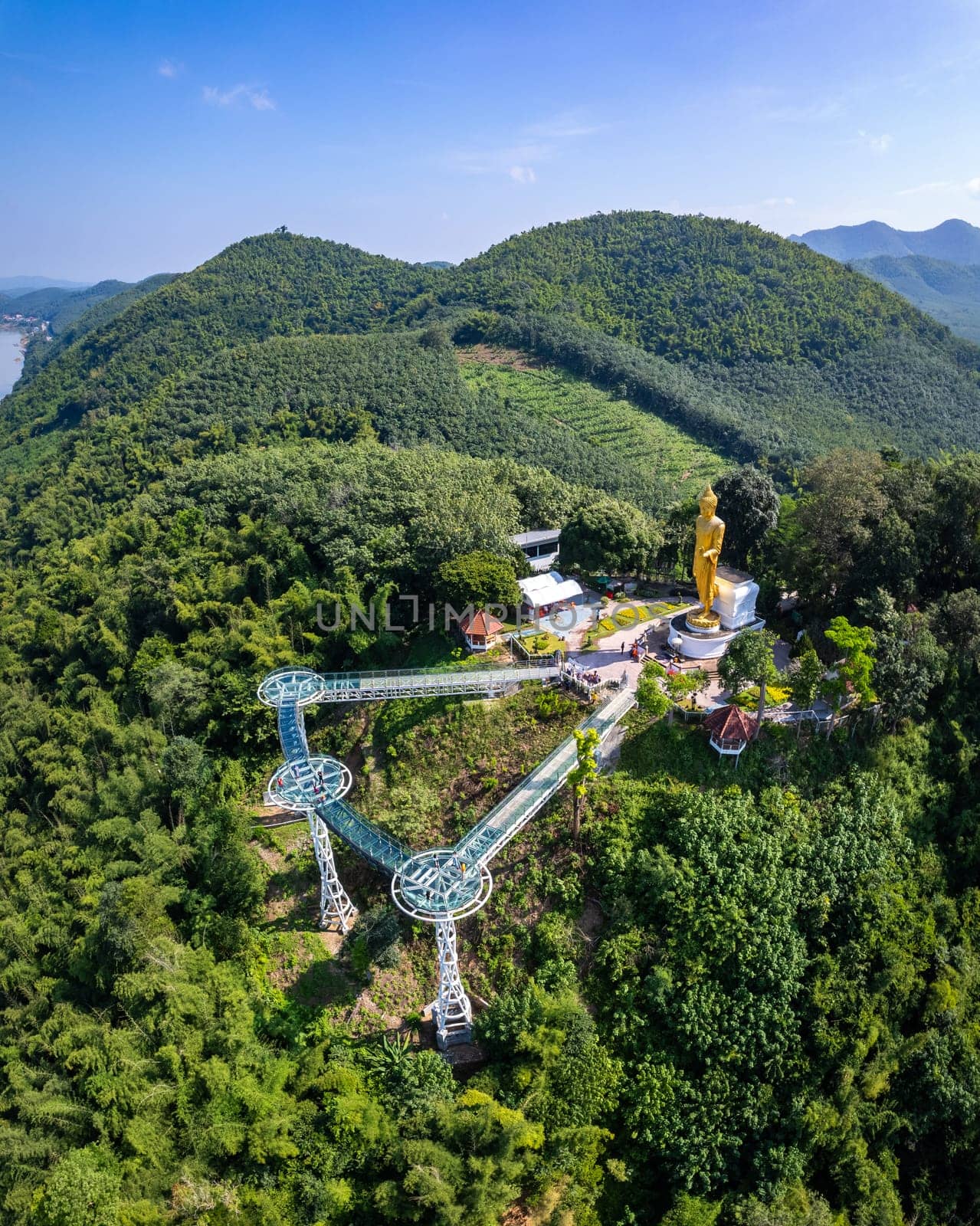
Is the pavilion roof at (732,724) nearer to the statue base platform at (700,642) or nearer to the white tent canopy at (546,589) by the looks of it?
the statue base platform at (700,642)

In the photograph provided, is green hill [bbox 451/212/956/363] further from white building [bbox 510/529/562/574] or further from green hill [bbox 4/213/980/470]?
white building [bbox 510/529/562/574]

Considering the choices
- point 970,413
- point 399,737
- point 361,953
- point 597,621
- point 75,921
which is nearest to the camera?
point 361,953

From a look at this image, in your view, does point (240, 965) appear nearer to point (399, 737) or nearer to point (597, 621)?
point (399, 737)

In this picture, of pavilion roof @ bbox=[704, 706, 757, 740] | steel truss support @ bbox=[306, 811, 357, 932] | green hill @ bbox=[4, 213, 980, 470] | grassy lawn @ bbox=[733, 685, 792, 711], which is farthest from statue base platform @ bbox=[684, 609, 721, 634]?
green hill @ bbox=[4, 213, 980, 470]

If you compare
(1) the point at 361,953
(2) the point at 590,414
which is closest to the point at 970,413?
(2) the point at 590,414

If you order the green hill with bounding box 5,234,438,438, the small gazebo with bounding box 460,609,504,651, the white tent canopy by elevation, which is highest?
the green hill with bounding box 5,234,438,438

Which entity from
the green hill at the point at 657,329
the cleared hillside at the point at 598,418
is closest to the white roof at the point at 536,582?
the cleared hillside at the point at 598,418

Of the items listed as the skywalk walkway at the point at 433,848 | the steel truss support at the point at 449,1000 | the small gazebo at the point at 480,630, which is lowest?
the steel truss support at the point at 449,1000
